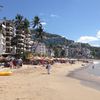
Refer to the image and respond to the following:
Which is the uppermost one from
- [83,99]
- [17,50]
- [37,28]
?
[37,28]

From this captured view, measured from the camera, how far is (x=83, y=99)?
18.1m

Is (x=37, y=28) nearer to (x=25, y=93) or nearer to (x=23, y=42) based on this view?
(x=23, y=42)

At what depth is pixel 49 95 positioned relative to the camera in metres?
18.9

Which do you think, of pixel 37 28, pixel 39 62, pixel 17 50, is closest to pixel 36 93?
pixel 39 62

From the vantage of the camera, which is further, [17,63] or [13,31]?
[13,31]

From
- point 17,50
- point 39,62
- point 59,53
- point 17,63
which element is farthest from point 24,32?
point 59,53

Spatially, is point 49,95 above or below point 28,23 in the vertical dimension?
below

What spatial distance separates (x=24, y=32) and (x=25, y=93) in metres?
93.9

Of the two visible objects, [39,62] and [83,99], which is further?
[39,62]

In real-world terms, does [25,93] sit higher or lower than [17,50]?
lower

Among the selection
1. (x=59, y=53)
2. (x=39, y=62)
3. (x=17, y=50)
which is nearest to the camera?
(x=39, y=62)

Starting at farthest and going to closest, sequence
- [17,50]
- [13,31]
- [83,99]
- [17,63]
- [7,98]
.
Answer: [13,31], [17,50], [17,63], [83,99], [7,98]

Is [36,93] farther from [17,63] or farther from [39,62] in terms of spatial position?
[39,62]

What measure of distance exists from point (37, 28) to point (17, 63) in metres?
52.1
